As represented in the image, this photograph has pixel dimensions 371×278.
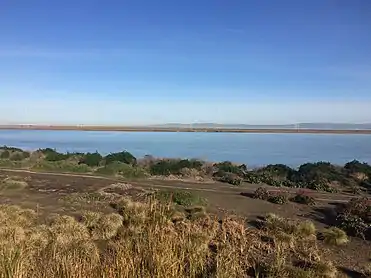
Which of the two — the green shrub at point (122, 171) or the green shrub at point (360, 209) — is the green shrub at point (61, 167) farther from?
the green shrub at point (360, 209)

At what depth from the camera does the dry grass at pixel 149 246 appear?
6.27m

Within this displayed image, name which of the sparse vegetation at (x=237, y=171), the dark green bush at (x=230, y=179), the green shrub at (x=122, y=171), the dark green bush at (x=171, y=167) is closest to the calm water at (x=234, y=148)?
the dark green bush at (x=171, y=167)

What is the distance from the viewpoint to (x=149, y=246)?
6371 mm

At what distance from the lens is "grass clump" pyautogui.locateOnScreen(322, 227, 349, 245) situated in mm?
13211

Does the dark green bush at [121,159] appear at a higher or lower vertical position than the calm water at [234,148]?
higher

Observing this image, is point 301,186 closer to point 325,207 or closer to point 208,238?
point 325,207

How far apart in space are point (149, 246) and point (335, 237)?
855cm

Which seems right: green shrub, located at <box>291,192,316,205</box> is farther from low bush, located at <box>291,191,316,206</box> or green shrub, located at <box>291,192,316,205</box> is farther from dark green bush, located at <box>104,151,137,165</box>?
dark green bush, located at <box>104,151,137,165</box>

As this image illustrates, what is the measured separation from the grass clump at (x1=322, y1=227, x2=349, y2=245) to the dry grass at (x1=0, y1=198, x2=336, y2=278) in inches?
16.1

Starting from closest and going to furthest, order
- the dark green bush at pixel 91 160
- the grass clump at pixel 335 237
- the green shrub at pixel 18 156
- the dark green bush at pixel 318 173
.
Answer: the grass clump at pixel 335 237 < the dark green bush at pixel 318 173 < the dark green bush at pixel 91 160 < the green shrub at pixel 18 156

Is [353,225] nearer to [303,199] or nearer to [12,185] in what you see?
[303,199]

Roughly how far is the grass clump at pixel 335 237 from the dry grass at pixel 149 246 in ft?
1.34

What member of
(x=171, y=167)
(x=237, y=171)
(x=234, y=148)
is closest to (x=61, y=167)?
(x=171, y=167)

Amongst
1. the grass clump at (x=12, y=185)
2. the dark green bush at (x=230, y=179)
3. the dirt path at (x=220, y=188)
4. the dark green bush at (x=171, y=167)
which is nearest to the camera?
the dirt path at (x=220, y=188)
